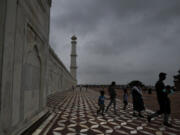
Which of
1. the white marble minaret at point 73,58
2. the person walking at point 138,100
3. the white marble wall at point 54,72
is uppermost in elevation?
the white marble minaret at point 73,58

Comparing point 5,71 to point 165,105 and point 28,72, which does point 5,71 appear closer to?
point 28,72

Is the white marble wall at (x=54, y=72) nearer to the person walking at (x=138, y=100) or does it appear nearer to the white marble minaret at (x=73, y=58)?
the person walking at (x=138, y=100)

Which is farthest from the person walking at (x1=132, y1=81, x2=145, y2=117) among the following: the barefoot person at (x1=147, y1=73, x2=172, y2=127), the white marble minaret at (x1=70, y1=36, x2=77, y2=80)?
the white marble minaret at (x1=70, y1=36, x2=77, y2=80)

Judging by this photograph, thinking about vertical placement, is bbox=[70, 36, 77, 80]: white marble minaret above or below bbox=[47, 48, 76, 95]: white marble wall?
above

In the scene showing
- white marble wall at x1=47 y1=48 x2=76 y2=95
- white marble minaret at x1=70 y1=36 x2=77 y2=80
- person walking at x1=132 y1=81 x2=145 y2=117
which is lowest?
person walking at x1=132 y1=81 x2=145 y2=117

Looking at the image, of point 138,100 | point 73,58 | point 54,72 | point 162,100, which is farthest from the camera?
point 73,58

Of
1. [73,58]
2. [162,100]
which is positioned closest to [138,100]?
[162,100]

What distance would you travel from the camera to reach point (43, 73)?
525 cm

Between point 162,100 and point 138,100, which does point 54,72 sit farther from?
point 162,100

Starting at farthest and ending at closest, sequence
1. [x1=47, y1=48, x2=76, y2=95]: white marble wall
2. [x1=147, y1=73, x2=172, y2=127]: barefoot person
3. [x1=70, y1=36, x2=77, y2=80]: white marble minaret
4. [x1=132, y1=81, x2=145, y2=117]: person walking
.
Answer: [x1=70, y1=36, x2=77, y2=80]: white marble minaret
[x1=47, y1=48, x2=76, y2=95]: white marble wall
[x1=132, y1=81, x2=145, y2=117]: person walking
[x1=147, y1=73, x2=172, y2=127]: barefoot person

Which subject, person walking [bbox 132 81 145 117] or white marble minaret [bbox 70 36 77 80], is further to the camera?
white marble minaret [bbox 70 36 77 80]

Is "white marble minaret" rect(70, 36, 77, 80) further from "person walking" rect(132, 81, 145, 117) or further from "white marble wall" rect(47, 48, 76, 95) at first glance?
"person walking" rect(132, 81, 145, 117)

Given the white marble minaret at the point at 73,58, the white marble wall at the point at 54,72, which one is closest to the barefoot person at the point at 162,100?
the white marble wall at the point at 54,72

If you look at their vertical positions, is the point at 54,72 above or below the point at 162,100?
above
